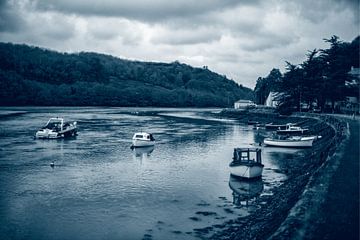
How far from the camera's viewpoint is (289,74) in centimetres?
9625

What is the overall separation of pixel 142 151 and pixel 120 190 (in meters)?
20.2

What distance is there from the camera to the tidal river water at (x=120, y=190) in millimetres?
20672

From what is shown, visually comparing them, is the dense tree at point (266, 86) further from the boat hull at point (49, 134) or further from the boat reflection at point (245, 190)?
the boat reflection at point (245, 190)

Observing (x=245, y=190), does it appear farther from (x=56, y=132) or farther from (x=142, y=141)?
(x=56, y=132)

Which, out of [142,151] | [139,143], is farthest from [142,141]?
[142,151]

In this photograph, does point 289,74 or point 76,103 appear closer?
point 289,74

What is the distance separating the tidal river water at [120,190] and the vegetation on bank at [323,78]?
32.3 m

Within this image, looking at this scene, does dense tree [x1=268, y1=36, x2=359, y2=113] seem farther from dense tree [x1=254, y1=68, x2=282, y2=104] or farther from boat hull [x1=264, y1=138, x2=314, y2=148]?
dense tree [x1=254, y1=68, x2=282, y2=104]

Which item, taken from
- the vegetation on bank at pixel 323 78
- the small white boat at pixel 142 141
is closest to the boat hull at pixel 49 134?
the small white boat at pixel 142 141

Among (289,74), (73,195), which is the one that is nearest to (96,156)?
(73,195)

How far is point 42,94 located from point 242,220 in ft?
566

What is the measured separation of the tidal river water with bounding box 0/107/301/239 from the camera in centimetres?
2067

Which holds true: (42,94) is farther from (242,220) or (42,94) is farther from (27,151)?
(242,220)

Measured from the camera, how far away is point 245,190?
29078mm
